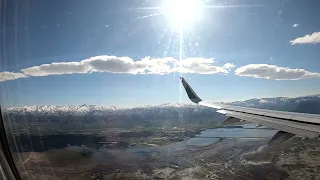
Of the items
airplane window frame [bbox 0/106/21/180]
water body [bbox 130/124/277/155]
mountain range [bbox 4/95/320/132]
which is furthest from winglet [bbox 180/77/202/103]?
water body [bbox 130/124/277/155]

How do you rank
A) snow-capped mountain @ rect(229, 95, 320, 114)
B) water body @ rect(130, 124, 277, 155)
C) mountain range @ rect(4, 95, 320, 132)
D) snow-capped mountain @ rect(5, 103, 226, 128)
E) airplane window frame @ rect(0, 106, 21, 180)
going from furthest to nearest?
snow-capped mountain @ rect(229, 95, 320, 114), water body @ rect(130, 124, 277, 155), snow-capped mountain @ rect(5, 103, 226, 128), mountain range @ rect(4, 95, 320, 132), airplane window frame @ rect(0, 106, 21, 180)

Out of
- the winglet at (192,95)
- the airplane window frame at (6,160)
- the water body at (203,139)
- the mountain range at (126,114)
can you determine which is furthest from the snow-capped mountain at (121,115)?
the airplane window frame at (6,160)

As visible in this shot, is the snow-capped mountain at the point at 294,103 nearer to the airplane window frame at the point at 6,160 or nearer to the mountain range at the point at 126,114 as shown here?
the mountain range at the point at 126,114

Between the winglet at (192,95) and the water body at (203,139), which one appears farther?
the water body at (203,139)

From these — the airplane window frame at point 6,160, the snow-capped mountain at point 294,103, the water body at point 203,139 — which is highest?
the airplane window frame at point 6,160

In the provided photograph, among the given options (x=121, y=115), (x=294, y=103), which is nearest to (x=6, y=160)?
(x=121, y=115)

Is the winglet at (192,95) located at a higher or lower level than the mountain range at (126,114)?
higher

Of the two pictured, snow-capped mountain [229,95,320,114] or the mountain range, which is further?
snow-capped mountain [229,95,320,114]

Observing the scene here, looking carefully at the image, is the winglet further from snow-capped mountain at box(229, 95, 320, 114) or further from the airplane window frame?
snow-capped mountain at box(229, 95, 320, 114)

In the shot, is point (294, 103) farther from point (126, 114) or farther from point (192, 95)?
point (192, 95)

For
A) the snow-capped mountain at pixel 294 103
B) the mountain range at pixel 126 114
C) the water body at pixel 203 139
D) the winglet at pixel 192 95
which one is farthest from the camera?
the snow-capped mountain at pixel 294 103

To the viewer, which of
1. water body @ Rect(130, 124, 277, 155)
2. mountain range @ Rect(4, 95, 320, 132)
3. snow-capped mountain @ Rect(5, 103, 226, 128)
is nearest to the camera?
mountain range @ Rect(4, 95, 320, 132)

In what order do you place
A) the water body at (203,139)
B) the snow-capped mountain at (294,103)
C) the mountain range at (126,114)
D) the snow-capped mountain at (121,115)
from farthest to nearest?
1. the snow-capped mountain at (294,103)
2. the water body at (203,139)
3. the snow-capped mountain at (121,115)
4. the mountain range at (126,114)
